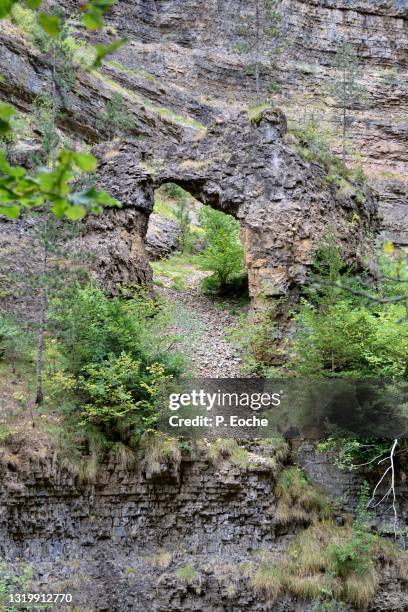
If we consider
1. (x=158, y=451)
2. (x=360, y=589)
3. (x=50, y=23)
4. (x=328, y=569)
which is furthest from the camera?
(x=158, y=451)

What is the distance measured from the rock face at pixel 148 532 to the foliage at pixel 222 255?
9271 mm

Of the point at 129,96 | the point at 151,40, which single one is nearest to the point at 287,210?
the point at 129,96

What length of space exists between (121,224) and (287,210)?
16.4 ft

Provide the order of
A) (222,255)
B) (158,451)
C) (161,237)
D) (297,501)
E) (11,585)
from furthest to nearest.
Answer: (161,237) → (222,255) → (297,501) → (158,451) → (11,585)

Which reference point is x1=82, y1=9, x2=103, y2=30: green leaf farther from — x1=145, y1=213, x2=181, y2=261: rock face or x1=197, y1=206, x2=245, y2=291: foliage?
x1=145, y1=213, x2=181, y2=261: rock face

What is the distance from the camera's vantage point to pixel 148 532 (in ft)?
38.6

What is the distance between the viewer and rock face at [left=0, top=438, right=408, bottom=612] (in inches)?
426

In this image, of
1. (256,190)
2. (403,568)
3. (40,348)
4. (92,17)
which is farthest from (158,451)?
(92,17)

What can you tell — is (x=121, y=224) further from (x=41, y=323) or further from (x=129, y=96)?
(x=129, y=96)

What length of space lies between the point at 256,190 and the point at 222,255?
147 inches

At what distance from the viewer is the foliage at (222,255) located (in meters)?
20.4

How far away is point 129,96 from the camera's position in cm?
3547

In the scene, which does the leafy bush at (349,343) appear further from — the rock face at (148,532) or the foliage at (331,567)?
the foliage at (331,567)

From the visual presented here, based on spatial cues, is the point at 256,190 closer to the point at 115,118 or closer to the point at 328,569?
the point at 328,569
